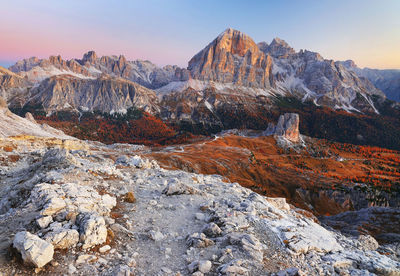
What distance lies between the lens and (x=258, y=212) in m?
17.8

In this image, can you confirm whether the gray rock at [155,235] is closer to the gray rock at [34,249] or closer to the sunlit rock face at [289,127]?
the gray rock at [34,249]

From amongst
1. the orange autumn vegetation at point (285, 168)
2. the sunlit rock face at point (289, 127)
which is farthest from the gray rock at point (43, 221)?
the sunlit rock face at point (289, 127)

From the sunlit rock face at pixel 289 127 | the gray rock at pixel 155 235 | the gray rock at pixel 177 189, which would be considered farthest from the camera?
the sunlit rock face at pixel 289 127

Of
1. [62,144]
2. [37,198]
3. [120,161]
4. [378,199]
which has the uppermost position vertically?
[37,198]

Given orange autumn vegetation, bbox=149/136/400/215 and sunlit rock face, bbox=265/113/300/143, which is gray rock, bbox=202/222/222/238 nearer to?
orange autumn vegetation, bbox=149/136/400/215

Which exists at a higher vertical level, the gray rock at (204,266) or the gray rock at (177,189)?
the gray rock at (204,266)

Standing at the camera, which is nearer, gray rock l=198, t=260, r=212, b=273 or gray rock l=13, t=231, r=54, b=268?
gray rock l=13, t=231, r=54, b=268

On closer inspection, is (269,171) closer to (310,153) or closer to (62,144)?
(310,153)

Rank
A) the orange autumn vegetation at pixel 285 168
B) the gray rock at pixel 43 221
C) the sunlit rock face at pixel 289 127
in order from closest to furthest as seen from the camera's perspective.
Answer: the gray rock at pixel 43 221 < the orange autumn vegetation at pixel 285 168 < the sunlit rock face at pixel 289 127

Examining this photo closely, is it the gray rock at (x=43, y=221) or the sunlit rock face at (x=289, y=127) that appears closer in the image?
the gray rock at (x=43, y=221)

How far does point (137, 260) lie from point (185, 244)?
9.82 feet

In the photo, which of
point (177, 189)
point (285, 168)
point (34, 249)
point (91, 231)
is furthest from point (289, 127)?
point (34, 249)

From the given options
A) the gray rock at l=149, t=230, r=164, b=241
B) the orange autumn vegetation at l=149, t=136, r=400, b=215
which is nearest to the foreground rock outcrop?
the gray rock at l=149, t=230, r=164, b=241

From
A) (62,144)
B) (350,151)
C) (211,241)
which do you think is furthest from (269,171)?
(350,151)
